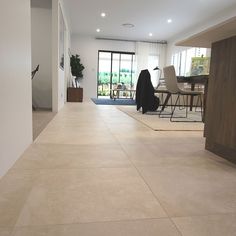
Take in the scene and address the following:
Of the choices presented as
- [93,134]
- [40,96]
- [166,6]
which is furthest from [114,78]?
[93,134]

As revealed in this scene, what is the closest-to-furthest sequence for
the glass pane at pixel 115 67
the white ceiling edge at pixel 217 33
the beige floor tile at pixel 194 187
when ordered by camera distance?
the beige floor tile at pixel 194 187
the white ceiling edge at pixel 217 33
the glass pane at pixel 115 67

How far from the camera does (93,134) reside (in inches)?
97.2

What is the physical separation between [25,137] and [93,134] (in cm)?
79

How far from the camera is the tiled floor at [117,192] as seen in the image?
33.9 inches

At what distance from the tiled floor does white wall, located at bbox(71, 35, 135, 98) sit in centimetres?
860

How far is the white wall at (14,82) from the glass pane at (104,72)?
347 inches

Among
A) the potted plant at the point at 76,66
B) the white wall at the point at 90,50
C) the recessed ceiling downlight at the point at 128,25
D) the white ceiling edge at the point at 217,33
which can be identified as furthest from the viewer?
the white wall at the point at 90,50

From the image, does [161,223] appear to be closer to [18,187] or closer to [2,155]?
[18,187]

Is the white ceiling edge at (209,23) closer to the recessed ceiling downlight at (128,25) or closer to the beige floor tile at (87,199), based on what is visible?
the recessed ceiling downlight at (128,25)

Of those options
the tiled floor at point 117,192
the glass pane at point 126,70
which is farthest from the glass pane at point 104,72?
the tiled floor at point 117,192

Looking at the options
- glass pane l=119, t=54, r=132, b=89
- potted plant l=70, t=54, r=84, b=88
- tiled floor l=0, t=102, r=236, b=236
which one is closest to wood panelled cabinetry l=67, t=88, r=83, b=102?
potted plant l=70, t=54, r=84, b=88

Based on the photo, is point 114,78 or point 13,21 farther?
point 114,78

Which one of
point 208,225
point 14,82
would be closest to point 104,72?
point 14,82

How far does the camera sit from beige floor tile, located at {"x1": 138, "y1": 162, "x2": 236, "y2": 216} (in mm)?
1016
